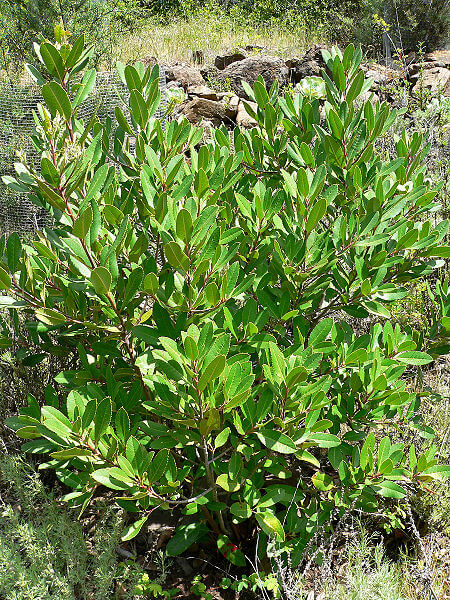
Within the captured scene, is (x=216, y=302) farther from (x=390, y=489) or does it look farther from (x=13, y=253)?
(x=390, y=489)

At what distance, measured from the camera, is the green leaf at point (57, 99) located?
52.3 inches

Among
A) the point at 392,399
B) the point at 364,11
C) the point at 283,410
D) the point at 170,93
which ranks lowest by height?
the point at 392,399

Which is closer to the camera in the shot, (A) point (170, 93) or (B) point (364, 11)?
(A) point (170, 93)

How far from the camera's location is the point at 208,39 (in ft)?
35.3

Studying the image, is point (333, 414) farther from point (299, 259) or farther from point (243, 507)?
point (299, 259)

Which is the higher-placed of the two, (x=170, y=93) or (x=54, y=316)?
(x=170, y=93)

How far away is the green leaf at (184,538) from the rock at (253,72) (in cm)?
695

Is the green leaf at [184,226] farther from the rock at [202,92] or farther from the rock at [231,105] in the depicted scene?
the rock at [202,92]

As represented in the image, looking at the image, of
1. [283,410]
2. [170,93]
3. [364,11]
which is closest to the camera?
[283,410]

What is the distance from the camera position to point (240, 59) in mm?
8484

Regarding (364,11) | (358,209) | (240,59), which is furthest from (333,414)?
(364,11)

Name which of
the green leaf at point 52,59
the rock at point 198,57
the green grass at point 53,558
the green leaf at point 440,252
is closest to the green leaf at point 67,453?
the green grass at point 53,558

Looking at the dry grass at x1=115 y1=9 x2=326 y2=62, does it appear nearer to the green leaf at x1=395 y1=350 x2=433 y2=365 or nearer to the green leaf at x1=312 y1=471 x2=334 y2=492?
the green leaf at x1=395 y1=350 x2=433 y2=365

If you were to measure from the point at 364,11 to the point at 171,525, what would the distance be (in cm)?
1328
